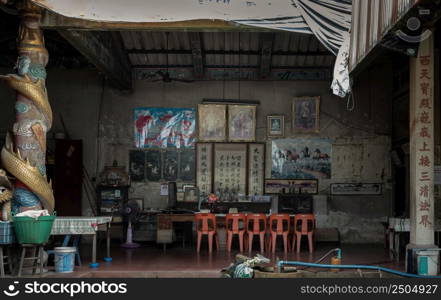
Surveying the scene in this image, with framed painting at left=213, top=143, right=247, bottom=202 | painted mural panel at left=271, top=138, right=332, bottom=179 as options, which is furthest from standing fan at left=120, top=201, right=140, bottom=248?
painted mural panel at left=271, top=138, right=332, bottom=179

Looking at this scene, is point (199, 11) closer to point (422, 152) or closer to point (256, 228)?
point (422, 152)

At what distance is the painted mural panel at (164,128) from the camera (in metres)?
14.4

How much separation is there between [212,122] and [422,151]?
6.25 metres

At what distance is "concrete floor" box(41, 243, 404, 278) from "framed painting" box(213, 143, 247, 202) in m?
1.78

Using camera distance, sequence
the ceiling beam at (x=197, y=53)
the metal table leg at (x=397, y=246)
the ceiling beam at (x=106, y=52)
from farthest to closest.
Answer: the ceiling beam at (x=197, y=53)
the metal table leg at (x=397, y=246)
the ceiling beam at (x=106, y=52)

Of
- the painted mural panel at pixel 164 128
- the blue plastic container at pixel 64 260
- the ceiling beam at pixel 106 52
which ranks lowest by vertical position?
the blue plastic container at pixel 64 260

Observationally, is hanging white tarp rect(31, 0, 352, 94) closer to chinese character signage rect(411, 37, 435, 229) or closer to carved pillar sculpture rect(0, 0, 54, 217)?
carved pillar sculpture rect(0, 0, 54, 217)

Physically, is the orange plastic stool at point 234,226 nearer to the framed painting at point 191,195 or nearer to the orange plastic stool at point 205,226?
the orange plastic stool at point 205,226

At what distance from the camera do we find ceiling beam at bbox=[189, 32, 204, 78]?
13.1 m

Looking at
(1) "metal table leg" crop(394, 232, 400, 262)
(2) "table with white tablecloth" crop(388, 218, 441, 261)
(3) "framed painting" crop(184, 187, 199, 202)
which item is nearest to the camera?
(2) "table with white tablecloth" crop(388, 218, 441, 261)

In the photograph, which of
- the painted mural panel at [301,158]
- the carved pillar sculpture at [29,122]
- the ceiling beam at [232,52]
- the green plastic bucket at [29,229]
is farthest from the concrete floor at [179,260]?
the ceiling beam at [232,52]

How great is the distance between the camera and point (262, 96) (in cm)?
1459

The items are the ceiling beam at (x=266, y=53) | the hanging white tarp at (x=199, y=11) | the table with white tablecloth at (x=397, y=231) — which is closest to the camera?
the hanging white tarp at (x=199, y=11)

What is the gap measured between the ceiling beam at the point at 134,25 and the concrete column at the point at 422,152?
98.4 inches
